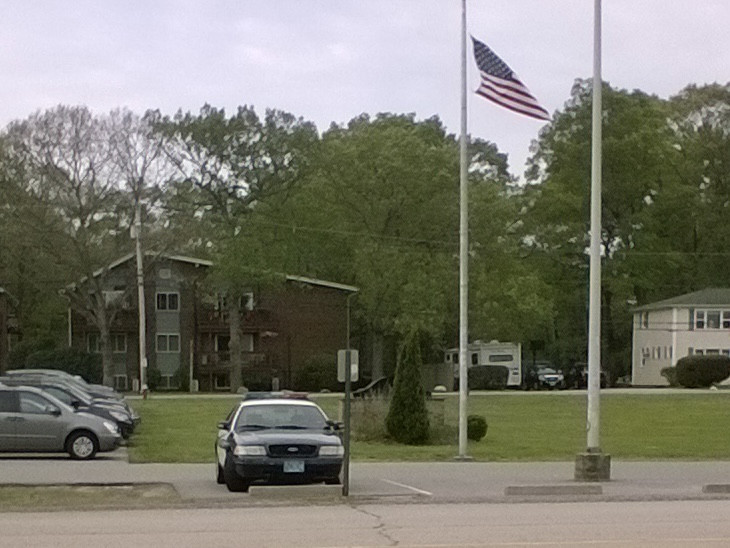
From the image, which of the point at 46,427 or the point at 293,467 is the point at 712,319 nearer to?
the point at 46,427

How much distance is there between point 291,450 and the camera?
2016 cm

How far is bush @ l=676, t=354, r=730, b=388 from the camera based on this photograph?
242 feet

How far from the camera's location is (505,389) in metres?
81.4

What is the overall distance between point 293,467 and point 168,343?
201ft

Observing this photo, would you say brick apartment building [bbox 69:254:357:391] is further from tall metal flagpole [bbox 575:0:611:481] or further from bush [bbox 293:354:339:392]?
tall metal flagpole [bbox 575:0:611:481]

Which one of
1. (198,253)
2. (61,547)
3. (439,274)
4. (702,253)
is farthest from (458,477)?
(702,253)

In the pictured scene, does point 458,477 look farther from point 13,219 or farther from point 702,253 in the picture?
point 702,253

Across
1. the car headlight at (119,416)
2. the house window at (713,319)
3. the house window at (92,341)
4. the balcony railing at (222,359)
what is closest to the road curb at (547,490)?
the car headlight at (119,416)

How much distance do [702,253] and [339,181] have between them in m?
31.1

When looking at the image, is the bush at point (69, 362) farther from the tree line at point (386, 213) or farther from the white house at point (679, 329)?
the white house at point (679, 329)

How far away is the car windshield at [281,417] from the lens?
69.6 ft

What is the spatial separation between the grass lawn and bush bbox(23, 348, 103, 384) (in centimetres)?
1870

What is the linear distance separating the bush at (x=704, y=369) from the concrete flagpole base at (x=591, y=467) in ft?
174

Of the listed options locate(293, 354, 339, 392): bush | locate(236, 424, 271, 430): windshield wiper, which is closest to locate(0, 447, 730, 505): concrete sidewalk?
locate(236, 424, 271, 430): windshield wiper
